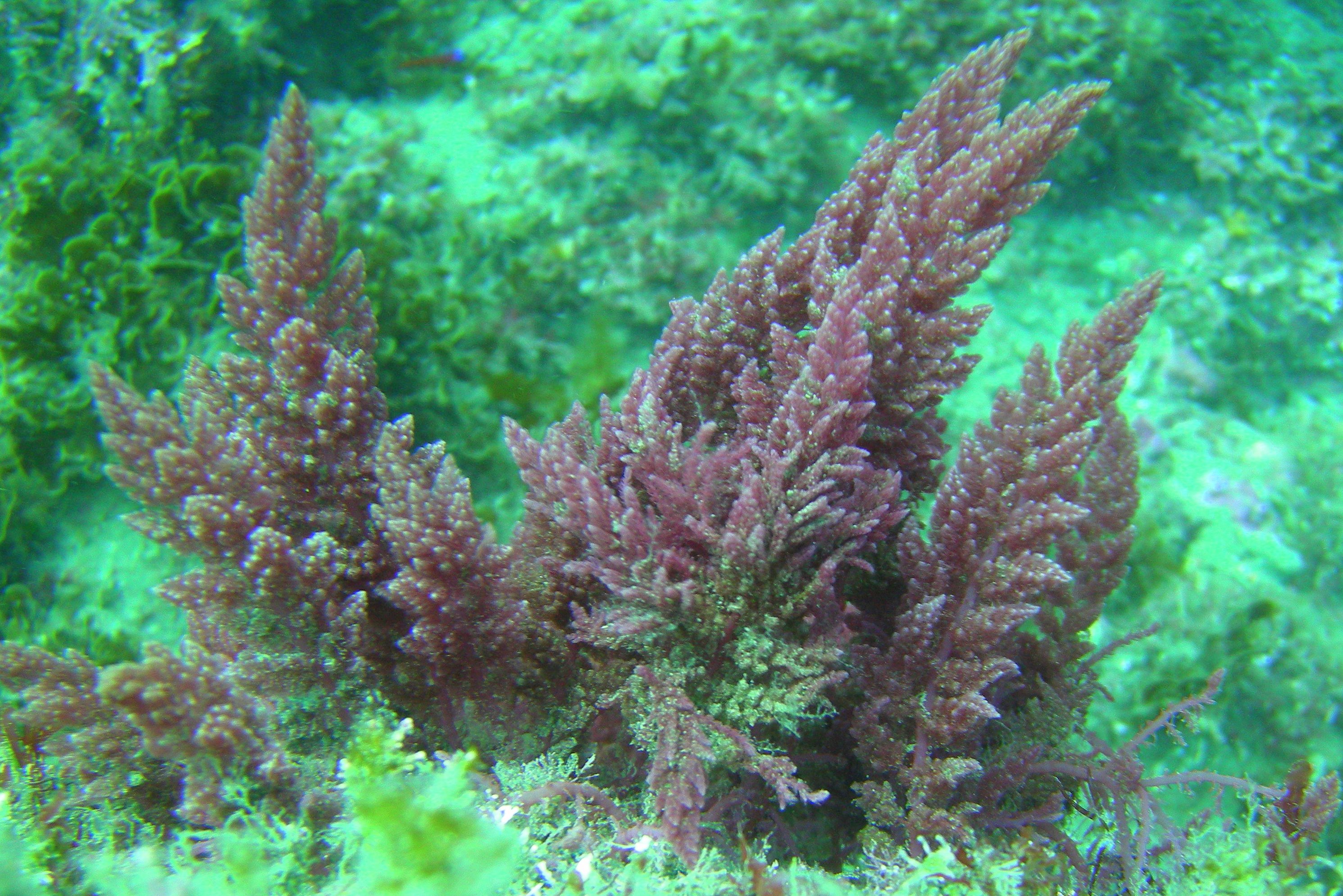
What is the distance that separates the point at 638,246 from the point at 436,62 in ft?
6.19

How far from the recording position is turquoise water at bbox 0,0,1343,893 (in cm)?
326

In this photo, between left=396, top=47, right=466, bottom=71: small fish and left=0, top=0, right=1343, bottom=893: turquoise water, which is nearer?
left=0, top=0, right=1343, bottom=893: turquoise water

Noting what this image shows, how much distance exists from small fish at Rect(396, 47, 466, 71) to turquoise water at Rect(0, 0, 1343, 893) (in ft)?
0.13

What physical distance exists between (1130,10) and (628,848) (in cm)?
573

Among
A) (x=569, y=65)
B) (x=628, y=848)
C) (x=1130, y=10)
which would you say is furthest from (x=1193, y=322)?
(x=628, y=848)

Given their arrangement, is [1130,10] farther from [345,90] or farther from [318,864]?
[318,864]

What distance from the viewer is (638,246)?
368 centimetres

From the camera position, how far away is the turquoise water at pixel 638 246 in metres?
3.26

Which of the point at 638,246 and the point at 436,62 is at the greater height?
the point at 436,62

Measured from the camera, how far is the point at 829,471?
180 centimetres

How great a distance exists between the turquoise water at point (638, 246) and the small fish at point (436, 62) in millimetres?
40

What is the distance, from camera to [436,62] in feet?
13.5

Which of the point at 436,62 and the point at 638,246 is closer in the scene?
the point at 638,246

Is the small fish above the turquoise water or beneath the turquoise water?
above
